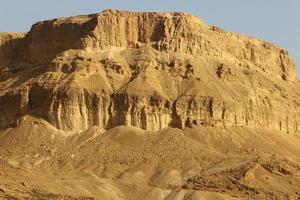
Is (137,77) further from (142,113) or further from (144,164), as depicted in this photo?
(144,164)

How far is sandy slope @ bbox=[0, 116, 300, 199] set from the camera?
107938 millimetres

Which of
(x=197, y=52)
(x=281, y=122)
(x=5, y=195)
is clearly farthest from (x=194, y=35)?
(x=5, y=195)

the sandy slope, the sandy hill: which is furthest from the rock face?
the sandy slope

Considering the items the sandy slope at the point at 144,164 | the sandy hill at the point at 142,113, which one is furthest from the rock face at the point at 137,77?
the sandy slope at the point at 144,164

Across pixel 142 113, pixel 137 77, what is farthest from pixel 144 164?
pixel 137 77

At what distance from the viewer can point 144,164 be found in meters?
116

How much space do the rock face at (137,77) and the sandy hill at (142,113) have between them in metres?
0.12

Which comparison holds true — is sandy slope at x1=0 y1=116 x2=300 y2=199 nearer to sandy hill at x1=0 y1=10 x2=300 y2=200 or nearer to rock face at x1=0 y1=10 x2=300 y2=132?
sandy hill at x1=0 y1=10 x2=300 y2=200

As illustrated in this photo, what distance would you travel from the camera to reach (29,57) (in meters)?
137

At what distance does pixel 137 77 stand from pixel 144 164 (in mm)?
14004

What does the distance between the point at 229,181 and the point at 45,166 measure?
57.1 feet

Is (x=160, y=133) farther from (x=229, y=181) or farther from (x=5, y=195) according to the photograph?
(x=5, y=195)

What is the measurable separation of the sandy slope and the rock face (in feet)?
7.47

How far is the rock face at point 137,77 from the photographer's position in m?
124
